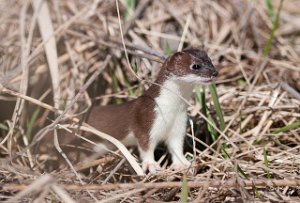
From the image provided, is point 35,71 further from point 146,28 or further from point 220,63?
point 220,63

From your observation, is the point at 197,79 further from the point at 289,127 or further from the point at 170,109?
the point at 289,127

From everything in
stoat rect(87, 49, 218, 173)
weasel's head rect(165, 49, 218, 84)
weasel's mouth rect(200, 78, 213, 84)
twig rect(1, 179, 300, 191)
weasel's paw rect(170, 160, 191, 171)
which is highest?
weasel's head rect(165, 49, 218, 84)

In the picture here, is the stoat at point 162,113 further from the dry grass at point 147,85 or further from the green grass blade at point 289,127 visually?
the green grass blade at point 289,127

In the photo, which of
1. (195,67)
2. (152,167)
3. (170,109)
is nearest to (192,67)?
(195,67)

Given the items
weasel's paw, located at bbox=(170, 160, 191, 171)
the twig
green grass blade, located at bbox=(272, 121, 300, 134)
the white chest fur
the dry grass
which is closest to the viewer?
the twig

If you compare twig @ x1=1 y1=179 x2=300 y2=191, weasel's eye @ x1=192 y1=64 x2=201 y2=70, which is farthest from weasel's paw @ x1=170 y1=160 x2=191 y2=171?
weasel's eye @ x1=192 y1=64 x2=201 y2=70

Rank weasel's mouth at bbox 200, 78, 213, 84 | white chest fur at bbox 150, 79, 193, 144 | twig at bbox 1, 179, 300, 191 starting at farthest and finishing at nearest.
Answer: white chest fur at bbox 150, 79, 193, 144 < weasel's mouth at bbox 200, 78, 213, 84 < twig at bbox 1, 179, 300, 191

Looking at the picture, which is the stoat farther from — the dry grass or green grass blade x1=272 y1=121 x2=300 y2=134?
green grass blade x1=272 y1=121 x2=300 y2=134

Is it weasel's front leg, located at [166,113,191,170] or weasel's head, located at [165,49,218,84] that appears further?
weasel's front leg, located at [166,113,191,170]
